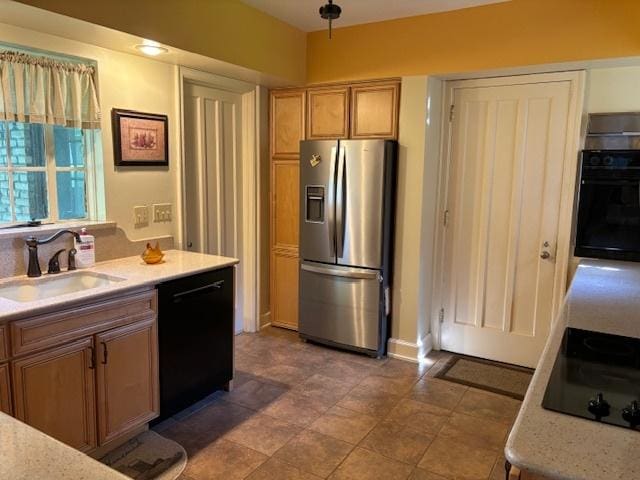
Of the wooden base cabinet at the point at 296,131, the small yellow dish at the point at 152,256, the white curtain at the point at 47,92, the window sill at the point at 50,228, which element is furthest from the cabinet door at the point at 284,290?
the white curtain at the point at 47,92

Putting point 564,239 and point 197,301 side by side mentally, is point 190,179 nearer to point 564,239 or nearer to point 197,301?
point 197,301

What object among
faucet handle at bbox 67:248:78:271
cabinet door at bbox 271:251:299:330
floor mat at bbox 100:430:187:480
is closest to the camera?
floor mat at bbox 100:430:187:480

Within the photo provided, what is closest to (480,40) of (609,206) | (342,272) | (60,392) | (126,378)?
(609,206)

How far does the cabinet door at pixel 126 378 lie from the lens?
7.45ft

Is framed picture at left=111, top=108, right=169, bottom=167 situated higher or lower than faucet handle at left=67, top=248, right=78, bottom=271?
higher

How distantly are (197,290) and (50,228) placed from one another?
85cm

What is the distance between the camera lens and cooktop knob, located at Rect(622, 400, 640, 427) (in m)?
1.04

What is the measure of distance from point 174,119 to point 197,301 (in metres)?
1.31

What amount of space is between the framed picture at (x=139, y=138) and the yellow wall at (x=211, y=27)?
1.77 feet

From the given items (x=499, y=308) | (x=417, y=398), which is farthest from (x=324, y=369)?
(x=499, y=308)

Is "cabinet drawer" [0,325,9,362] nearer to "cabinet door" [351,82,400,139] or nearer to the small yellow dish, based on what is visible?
the small yellow dish

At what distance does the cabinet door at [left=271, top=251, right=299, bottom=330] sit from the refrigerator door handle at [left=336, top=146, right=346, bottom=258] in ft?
1.94

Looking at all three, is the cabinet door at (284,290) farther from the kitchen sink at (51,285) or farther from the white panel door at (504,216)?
the kitchen sink at (51,285)

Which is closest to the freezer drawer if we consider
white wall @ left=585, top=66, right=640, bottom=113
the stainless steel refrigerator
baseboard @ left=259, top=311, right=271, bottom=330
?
the stainless steel refrigerator
